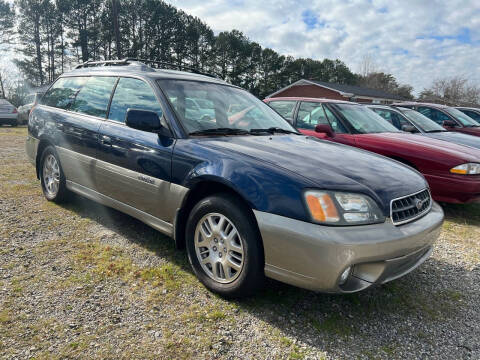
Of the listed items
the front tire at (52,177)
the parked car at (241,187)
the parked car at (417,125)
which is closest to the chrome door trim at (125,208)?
the parked car at (241,187)

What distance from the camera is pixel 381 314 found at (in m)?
2.49

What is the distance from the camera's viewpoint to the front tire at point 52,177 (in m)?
4.15

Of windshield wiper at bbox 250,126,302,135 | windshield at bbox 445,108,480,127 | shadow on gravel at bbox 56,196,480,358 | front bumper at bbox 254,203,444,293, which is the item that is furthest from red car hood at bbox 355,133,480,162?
windshield at bbox 445,108,480,127

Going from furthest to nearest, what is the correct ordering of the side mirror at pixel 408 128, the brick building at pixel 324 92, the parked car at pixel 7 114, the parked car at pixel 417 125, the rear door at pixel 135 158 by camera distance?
1. the brick building at pixel 324 92
2. the parked car at pixel 7 114
3. the side mirror at pixel 408 128
4. the parked car at pixel 417 125
5. the rear door at pixel 135 158

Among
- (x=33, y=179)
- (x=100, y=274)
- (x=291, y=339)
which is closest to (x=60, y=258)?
(x=100, y=274)

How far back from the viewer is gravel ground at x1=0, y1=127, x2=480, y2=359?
205 cm

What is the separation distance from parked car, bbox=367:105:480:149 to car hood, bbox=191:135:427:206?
4138mm

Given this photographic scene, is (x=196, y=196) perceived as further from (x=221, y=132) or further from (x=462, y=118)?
(x=462, y=118)

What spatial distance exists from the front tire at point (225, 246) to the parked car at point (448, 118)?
801 cm

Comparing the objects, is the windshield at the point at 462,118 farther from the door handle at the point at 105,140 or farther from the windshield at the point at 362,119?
the door handle at the point at 105,140

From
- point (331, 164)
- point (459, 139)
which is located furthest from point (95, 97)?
point (459, 139)

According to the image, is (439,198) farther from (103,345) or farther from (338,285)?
(103,345)

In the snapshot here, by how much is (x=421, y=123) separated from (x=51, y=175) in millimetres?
6949

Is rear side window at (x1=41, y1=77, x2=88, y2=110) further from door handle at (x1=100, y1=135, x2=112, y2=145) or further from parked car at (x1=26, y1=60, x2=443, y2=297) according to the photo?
door handle at (x1=100, y1=135, x2=112, y2=145)
